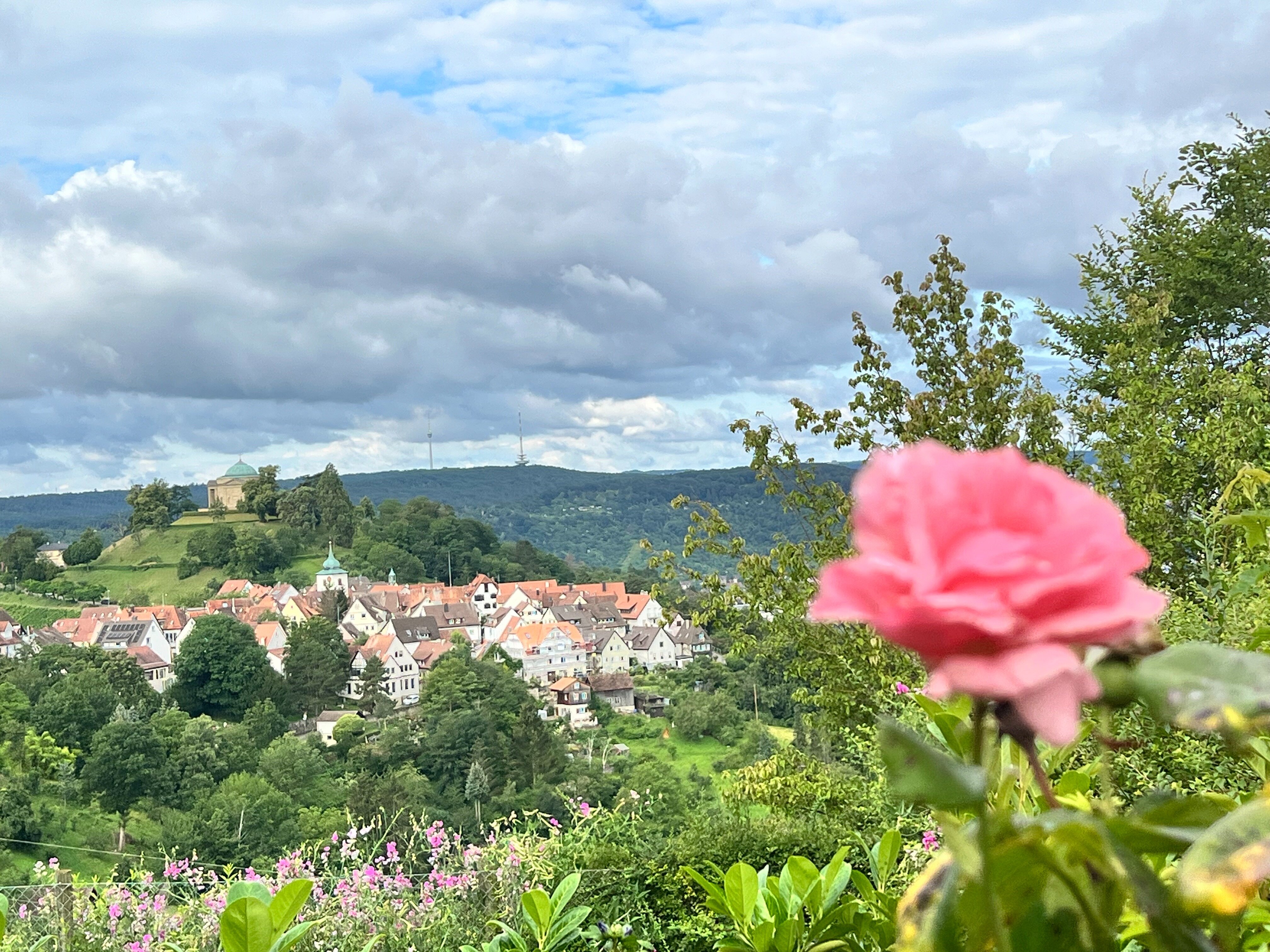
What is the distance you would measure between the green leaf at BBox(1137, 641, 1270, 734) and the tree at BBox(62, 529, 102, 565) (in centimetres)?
5300

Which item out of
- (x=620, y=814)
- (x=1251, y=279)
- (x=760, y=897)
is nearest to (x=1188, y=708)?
(x=760, y=897)

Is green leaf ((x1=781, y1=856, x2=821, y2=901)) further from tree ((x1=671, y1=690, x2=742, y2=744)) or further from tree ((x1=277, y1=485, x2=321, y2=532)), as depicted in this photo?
tree ((x1=277, y1=485, x2=321, y2=532))

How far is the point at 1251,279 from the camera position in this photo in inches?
294

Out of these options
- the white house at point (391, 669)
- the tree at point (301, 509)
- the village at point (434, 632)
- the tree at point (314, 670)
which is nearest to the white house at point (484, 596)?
the village at point (434, 632)

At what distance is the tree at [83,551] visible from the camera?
47.2 m

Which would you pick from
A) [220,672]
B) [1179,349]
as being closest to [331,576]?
[220,672]

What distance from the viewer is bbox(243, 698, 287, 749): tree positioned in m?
29.9

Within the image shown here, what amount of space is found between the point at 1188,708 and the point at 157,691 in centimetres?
3656

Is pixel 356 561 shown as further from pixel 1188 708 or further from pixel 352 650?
pixel 1188 708

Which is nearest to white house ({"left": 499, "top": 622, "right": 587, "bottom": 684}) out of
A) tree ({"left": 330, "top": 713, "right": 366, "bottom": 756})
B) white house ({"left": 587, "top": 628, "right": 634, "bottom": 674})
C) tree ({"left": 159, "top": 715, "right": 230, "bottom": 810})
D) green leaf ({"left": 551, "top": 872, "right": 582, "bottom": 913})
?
white house ({"left": 587, "top": 628, "right": 634, "bottom": 674})

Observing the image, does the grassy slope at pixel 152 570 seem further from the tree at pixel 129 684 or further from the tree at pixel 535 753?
the tree at pixel 535 753

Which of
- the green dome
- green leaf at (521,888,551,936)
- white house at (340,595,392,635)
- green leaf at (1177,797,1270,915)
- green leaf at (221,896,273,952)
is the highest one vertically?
green leaf at (1177,797,1270,915)

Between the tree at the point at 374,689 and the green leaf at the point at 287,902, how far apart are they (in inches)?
1308

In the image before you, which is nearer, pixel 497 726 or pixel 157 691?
pixel 497 726
